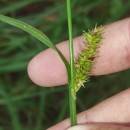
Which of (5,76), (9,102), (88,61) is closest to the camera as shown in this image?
(88,61)

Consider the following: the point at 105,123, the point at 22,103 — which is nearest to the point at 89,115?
the point at 105,123

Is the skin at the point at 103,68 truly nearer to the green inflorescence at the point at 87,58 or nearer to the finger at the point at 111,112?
the finger at the point at 111,112

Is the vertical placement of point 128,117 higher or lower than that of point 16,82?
lower

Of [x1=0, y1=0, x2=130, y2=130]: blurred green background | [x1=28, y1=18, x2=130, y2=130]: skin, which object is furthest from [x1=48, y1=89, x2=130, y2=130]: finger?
[x1=0, y1=0, x2=130, y2=130]: blurred green background

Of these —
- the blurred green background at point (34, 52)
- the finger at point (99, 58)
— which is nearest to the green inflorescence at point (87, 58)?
the finger at point (99, 58)

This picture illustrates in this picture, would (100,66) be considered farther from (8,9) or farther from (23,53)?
(8,9)

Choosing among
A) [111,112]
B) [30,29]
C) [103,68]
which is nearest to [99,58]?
[103,68]

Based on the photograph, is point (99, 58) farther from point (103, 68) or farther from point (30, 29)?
point (30, 29)

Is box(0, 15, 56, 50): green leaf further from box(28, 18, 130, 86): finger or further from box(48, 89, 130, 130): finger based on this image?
box(48, 89, 130, 130): finger
